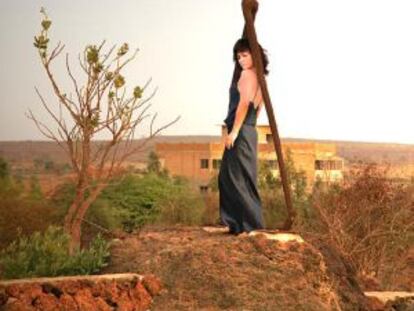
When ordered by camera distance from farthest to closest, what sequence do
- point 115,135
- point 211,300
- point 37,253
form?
point 115,135 → point 37,253 → point 211,300

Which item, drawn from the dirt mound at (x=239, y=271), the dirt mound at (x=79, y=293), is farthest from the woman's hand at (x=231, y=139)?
the dirt mound at (x=79, y=293)

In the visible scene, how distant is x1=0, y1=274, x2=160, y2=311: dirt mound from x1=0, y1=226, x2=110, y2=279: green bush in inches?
20.9

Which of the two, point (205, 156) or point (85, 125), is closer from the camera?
point (85, 125)

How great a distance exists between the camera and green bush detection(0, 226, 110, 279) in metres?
7.77

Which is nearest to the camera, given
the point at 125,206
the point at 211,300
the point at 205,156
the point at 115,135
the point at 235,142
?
the point at 211,300

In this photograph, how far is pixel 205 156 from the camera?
1988 inches

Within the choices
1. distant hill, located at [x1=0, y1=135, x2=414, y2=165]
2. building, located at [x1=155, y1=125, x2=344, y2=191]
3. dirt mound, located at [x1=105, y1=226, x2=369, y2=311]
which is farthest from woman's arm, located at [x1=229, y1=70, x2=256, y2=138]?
distant hill, located at [x1=0, y1=135, x2=414, y2=165]

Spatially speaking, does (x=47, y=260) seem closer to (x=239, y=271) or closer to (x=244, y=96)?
(x=239, y=271)

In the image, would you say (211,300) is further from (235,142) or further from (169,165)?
(169,165)

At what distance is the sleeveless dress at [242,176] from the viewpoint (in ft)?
28.5

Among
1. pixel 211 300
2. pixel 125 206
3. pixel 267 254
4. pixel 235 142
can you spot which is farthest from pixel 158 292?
pixel 125 206

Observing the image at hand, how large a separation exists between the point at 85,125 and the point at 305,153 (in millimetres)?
42221

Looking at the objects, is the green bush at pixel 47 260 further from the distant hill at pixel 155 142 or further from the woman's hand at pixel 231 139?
the distant hill at pixel 155 142

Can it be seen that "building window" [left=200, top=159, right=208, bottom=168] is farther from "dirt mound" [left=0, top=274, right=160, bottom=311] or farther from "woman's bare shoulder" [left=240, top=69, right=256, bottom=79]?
"dirt mound" [left=0, top=274, right=160, bottom=311]
